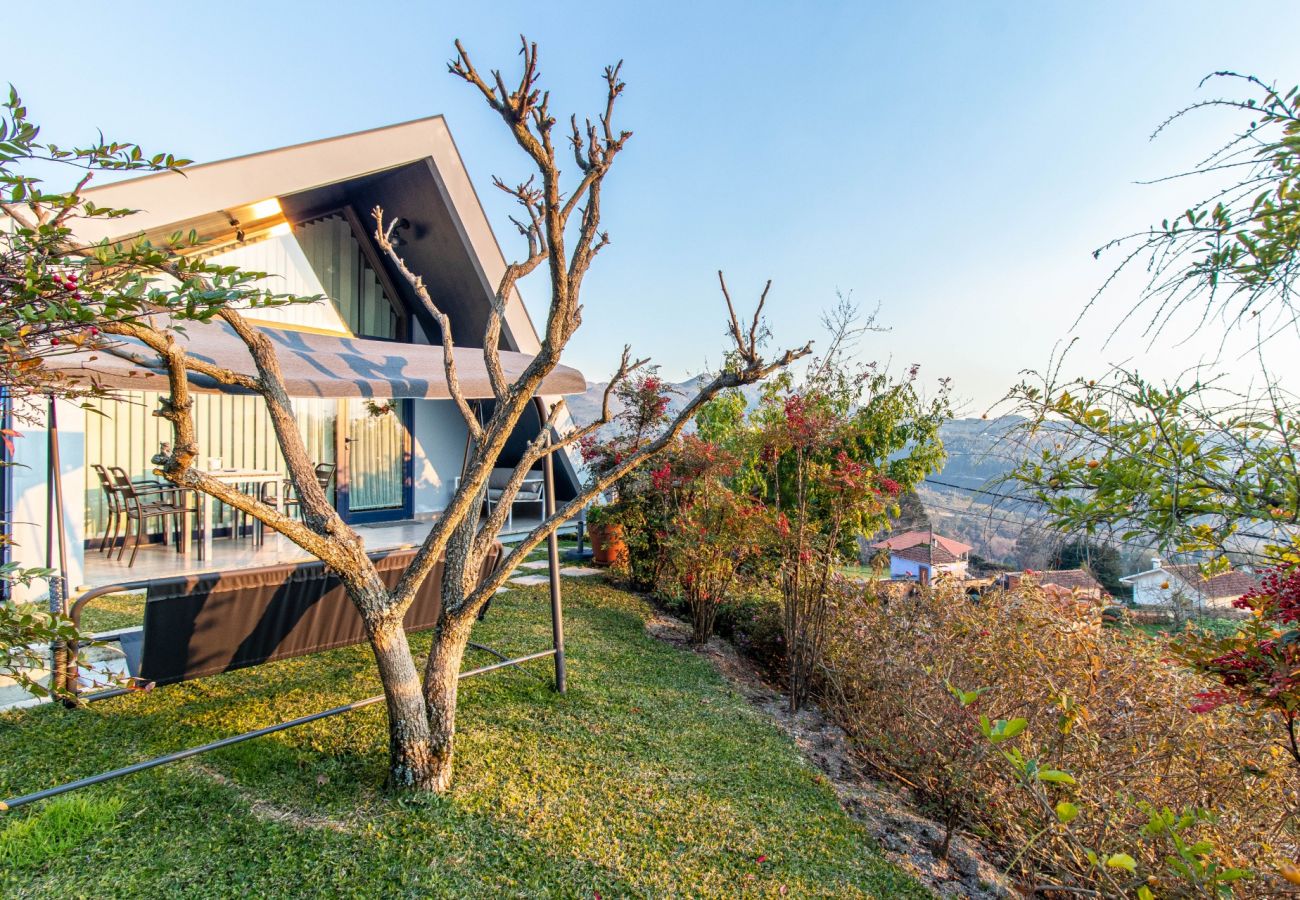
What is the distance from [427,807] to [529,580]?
16.6ft

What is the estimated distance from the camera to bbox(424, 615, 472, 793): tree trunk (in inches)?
119

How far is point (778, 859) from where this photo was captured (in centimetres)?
288

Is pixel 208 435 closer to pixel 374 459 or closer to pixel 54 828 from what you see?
pixel 374 459

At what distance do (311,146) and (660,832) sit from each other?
25.6 feet

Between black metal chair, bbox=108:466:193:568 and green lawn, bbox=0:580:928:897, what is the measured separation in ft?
12.9

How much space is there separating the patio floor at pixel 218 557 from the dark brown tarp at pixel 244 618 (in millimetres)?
1195

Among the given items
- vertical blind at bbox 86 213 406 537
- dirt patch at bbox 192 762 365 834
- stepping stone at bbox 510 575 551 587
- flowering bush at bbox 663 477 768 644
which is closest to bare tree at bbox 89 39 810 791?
dirt patch at bbox 192 762 365 834

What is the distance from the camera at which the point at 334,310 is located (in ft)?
31.6

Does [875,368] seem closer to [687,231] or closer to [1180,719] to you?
[687,231]

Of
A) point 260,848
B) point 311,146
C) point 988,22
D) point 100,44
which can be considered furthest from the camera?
point 311,146

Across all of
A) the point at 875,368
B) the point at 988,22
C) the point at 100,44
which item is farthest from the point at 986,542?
the point at 100,44

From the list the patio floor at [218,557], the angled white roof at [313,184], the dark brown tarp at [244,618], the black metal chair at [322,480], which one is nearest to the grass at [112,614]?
the patio floor at [218,557]

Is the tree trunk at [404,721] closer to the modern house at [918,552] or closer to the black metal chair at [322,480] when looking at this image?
the modern house at [918,552]

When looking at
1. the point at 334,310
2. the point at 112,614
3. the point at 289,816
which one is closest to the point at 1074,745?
the point at 289,816
